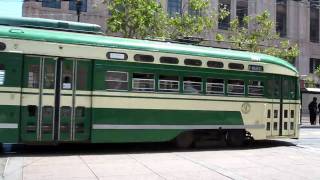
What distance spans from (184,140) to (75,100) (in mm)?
3830

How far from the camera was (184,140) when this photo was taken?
15578mm

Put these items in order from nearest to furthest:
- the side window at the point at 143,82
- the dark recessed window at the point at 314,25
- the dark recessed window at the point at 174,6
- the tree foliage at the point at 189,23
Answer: the side window at the point at 143,82 < the tree foliage at the point at 189,23 < the dark recessed window at the point at 174,6 < the dark recessed window at the point at 314,25

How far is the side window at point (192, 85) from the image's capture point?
15062mm

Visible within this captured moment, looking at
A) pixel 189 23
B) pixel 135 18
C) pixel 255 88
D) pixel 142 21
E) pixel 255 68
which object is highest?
pixel 189 23

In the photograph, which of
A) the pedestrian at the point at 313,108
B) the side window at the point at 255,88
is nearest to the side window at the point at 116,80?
the side window at the point at 255,88

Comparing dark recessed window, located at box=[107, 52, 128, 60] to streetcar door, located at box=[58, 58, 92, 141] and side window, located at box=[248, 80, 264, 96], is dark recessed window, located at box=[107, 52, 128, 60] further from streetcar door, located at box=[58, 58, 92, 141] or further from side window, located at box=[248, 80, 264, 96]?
side window, located at box=[248, 80, 264, 96]

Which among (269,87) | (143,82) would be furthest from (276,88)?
(143,82)

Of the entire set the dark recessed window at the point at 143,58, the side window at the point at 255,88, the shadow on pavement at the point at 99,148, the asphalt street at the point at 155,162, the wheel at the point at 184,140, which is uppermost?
the dark recessed window at the point at 143,58

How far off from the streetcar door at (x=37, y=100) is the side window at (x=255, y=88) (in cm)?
636

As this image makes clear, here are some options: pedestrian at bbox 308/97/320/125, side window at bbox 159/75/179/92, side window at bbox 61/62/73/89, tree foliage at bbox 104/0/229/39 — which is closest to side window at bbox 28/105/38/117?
side window at bbox 61/62/73/89

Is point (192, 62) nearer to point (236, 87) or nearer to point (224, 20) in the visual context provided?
point (236, 87)

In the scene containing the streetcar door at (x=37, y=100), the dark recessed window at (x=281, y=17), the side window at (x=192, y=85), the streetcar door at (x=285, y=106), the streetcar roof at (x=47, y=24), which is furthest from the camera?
the dark recessed window at (x=281, y=17)

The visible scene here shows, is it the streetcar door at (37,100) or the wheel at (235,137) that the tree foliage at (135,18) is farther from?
the streetcar door at (37,100)

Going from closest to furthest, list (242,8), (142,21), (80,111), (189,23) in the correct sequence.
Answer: (80,111) < (142,21) < (189,23) < (242,8)
